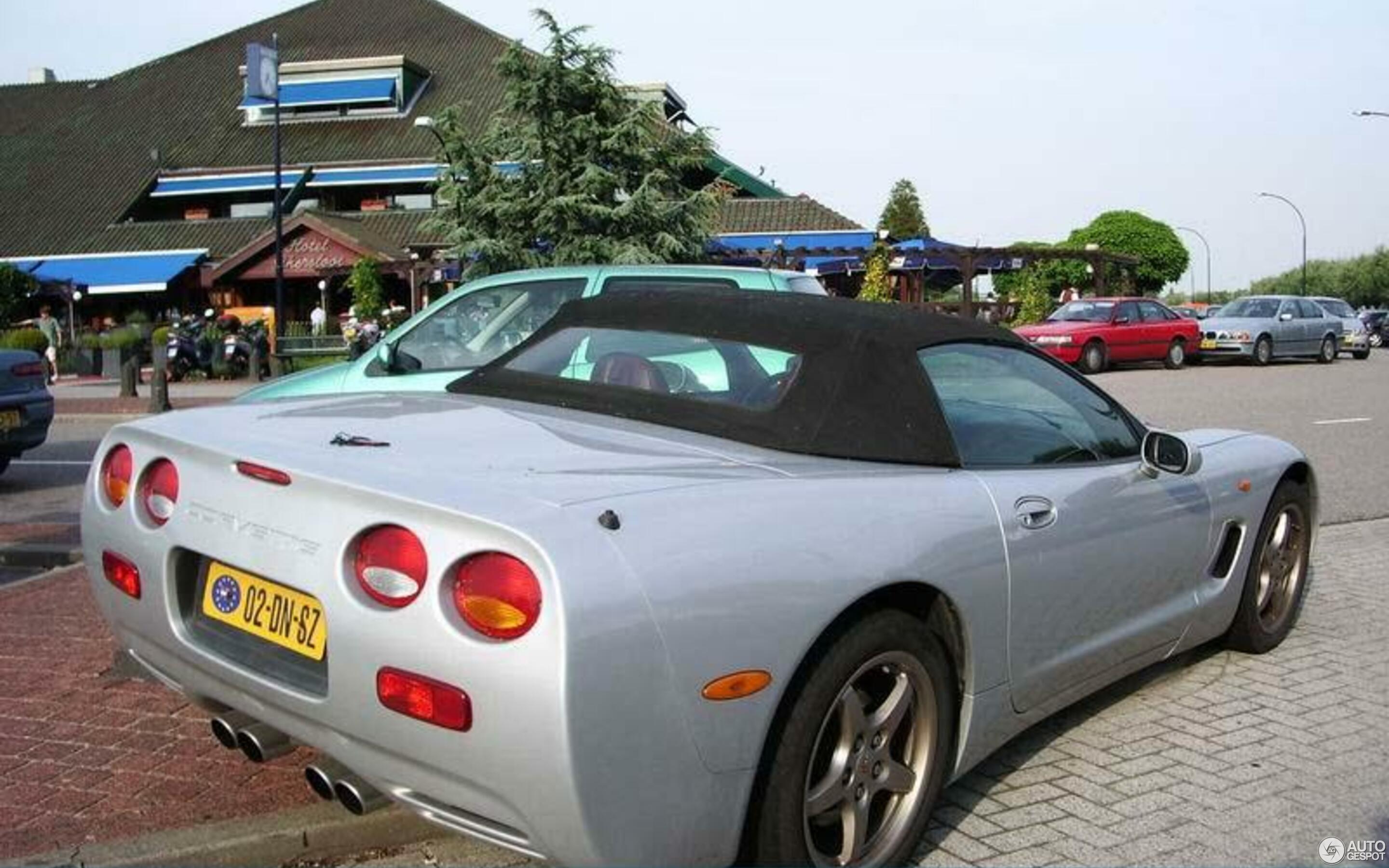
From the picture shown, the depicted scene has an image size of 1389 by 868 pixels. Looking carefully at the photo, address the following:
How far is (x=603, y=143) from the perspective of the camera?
15.0 metres

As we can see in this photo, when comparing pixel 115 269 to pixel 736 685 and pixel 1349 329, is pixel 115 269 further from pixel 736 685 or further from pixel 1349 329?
pixel 736 685

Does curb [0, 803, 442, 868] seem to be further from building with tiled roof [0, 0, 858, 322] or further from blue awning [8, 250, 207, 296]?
blue awning [8, 250, 207, 296]

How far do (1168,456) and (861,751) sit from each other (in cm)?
173

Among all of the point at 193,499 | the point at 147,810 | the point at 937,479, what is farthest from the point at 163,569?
the point at 937,479

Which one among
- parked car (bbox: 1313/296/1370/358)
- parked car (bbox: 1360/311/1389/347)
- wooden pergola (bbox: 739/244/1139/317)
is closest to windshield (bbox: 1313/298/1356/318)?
parked car (bbox: 1313/296/1370/358)

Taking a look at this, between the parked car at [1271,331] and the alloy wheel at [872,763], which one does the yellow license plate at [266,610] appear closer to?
the alloy wheel at [872,763]

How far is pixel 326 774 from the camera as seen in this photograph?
107 inches

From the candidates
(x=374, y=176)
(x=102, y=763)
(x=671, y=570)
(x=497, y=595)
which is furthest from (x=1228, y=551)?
(x=374, y=176)

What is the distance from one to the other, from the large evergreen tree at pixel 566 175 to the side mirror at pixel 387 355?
7.19m

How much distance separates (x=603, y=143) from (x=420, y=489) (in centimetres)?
1297

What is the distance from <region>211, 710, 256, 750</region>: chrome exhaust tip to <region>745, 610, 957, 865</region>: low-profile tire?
1279mm

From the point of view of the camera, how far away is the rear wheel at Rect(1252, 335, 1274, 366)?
27.3m

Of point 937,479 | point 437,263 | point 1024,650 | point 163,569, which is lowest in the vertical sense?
point 1024,650

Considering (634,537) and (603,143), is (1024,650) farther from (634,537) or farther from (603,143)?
(603,143)
